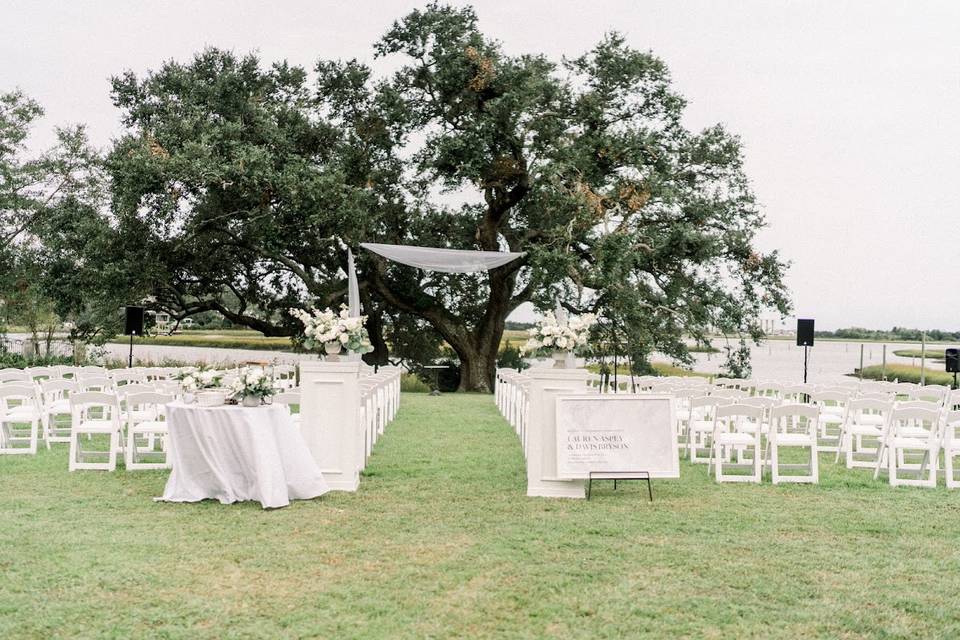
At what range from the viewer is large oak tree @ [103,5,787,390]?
1931 centimetres

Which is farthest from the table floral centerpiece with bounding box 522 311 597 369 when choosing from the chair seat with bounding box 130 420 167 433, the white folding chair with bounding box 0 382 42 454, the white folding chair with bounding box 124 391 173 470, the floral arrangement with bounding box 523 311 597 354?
the white folding chair with bounding box 0 382 42 454

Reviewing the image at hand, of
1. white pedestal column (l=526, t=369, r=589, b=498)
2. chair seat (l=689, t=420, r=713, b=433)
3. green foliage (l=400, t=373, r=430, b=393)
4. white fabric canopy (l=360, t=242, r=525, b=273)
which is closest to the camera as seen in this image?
white pedestal column (l=526, t=369, r=589, b=498)

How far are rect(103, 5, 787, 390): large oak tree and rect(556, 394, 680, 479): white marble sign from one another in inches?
433

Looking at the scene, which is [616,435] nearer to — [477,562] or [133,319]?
[477,562]

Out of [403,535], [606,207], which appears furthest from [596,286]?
[403,535]

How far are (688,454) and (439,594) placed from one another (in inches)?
275

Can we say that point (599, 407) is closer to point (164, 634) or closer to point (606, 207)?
point (164, 634)

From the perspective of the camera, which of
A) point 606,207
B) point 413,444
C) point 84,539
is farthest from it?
point 606,207

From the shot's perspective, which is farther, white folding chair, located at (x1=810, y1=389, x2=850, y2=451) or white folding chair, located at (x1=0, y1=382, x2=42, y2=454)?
white folding chair, located at (x1=810, y1=389, x2=850, y2=451)

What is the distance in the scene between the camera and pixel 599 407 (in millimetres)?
7844

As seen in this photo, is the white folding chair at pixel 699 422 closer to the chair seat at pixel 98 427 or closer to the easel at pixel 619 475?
the easel at pixel 619 475

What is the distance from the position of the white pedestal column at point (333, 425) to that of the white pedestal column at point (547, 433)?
1561mm

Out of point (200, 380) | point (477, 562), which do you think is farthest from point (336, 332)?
point (477, 562)

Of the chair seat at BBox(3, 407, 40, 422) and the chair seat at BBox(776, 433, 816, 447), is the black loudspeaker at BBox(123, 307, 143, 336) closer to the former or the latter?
the chair seat at BBox(3, 407, 40, 422)
